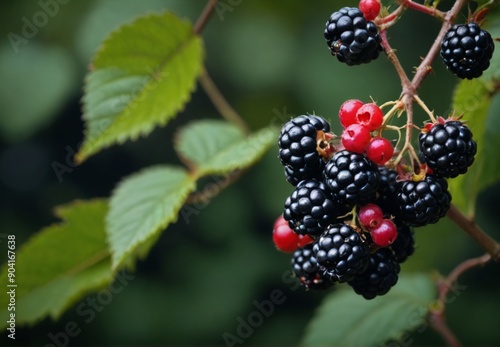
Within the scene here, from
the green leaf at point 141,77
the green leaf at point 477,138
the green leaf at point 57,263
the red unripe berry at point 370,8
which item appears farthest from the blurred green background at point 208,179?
the red unripe berry at point 370,8

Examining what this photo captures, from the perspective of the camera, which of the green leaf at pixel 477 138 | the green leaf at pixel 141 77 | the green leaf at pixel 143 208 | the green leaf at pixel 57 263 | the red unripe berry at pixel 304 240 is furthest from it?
the green leaf at pixel 57 263

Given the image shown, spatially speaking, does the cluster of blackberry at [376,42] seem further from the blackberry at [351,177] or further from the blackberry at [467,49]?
the blackberry at [351,177]

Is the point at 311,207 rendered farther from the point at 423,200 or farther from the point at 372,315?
the point at 372,315

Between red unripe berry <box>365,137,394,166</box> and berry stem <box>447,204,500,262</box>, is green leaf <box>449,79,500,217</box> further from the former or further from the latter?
red unripe berry <box>365,137,394,166</box>

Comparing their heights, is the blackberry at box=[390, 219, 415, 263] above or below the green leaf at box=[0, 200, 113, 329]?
above

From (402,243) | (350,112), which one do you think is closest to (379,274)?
(402,243)

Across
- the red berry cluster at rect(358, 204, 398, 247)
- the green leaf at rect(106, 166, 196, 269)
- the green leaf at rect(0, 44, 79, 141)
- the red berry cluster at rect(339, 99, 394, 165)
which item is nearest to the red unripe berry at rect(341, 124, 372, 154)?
the red berry cluster at rect(339, 99, 394, 165)
